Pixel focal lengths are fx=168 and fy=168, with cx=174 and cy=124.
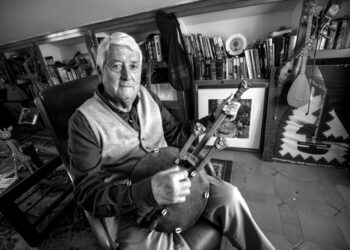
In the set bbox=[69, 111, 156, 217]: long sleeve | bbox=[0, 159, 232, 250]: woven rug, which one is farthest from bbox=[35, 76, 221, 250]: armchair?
bbox=[0, 159, 232, 250]: woven rug

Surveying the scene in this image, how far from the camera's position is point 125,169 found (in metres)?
0.93

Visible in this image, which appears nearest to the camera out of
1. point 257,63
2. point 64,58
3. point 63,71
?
point 257,63

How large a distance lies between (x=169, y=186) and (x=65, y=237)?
52.1 inches

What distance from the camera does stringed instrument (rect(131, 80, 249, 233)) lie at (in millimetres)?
680

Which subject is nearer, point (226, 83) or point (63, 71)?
point (226, 83)

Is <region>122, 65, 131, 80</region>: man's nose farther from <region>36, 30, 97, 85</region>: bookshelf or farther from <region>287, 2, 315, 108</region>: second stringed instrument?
<region>36, 30, 97, 85</region>: bookshelf

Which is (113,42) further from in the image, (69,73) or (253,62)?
(69,73)

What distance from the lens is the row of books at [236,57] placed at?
1.55m

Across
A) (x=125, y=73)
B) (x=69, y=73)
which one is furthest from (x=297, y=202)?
(x=69, y=73)

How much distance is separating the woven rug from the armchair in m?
0.69

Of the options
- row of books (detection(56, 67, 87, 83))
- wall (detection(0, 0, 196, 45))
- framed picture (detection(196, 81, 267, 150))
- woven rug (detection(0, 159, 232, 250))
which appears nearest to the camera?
woven rug (detection(0, 159, 232, 250))

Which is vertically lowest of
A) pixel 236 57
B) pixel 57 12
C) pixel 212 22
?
pixel 236 57

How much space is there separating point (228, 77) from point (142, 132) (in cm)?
132

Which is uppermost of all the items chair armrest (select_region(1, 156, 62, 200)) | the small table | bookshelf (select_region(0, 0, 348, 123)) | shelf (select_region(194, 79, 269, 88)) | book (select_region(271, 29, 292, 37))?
bookshelf (select_region(0, 0, 348, 123))
